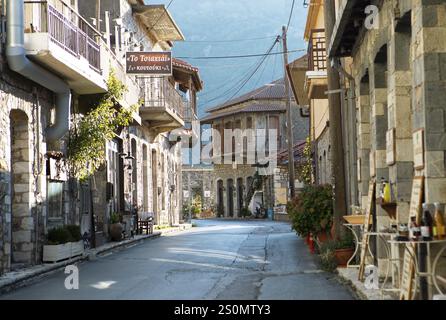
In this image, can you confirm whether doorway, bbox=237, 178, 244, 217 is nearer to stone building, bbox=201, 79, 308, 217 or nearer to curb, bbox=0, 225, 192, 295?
stone building, bbox=201, 79, 308, 217

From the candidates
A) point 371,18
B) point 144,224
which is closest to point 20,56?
point 371,18

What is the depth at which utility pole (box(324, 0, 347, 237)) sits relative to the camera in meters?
13.7

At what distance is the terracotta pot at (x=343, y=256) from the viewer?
12.7 m

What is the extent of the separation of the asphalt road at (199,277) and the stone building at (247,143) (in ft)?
117

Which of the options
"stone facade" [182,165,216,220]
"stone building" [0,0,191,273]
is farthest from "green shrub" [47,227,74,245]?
"stone facade" [182,165,216,220]

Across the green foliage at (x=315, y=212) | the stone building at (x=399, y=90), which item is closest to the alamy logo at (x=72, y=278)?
the stone building at (x=399, y=90)

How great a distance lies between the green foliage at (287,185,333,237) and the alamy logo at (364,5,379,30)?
516 centimetres

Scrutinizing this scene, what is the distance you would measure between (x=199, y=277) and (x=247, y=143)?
149ft

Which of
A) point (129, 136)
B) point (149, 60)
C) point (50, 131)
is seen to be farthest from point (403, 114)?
point (129, 136)

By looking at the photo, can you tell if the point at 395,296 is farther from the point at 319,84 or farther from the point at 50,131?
the point at 319,84

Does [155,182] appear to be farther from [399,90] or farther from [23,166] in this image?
[399,90]

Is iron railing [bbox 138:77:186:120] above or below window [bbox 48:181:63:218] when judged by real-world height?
above

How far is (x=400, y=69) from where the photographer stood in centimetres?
881
